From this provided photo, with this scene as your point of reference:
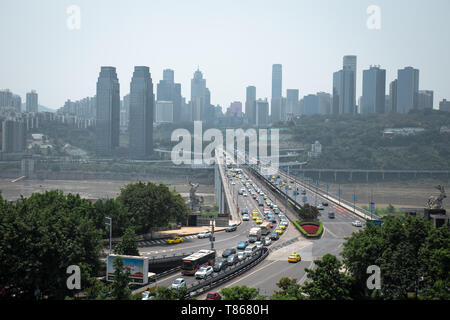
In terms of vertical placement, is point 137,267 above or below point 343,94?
below

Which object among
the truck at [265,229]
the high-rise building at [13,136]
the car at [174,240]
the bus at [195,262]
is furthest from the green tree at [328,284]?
the high-rise building at [13,136]

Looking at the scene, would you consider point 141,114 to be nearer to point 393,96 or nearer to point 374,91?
point 374,91

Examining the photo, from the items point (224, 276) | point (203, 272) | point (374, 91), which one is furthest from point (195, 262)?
point (374, 91)

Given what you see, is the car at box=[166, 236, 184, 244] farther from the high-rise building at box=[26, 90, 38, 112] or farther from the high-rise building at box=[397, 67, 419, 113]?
the high-rise building at box=[26, 90, 38, 112]

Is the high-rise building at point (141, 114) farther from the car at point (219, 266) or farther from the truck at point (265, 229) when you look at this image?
the car at point (219, 266)
